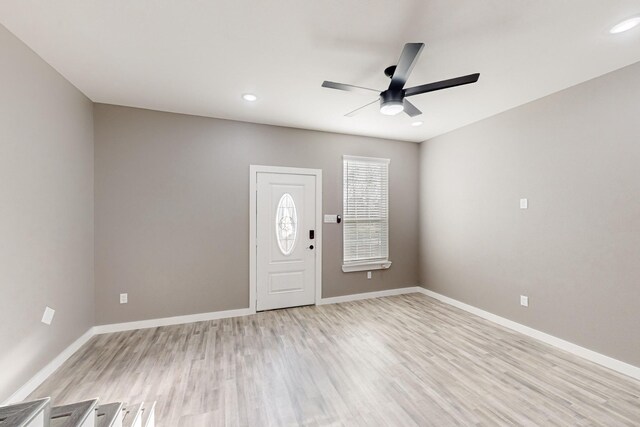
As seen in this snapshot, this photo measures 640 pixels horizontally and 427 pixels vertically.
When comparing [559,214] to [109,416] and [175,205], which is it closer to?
[109,416]

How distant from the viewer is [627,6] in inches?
70.5

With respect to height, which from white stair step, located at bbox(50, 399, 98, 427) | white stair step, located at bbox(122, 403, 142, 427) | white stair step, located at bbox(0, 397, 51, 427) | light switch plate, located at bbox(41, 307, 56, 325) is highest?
white stair step, located at bbox(0, 397, 51, 427)

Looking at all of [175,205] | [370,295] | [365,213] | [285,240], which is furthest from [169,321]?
[365,213]

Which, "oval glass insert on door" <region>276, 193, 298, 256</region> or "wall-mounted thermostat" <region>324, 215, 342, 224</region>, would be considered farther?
"wall-mounted thermostat" <region>324, 215, 342, 224</region>

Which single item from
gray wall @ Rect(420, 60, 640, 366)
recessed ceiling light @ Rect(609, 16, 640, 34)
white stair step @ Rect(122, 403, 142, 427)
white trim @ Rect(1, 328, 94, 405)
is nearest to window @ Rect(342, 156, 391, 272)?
gray wall @ Rect(420, 60, 640, 366)

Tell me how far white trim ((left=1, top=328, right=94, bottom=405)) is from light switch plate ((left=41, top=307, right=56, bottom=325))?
1.24ft

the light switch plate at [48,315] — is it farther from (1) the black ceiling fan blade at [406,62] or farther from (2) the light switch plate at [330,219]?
(1) the black ceiling fan blade at [406,62]

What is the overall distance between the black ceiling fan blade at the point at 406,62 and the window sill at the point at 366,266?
9.88 feet

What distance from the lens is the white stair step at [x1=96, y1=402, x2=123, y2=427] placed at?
1.28m

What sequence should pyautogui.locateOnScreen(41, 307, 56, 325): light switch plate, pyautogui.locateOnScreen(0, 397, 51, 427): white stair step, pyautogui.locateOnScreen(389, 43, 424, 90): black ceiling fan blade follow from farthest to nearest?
pyautogui.locateOnScreen(41, 307, 56, 325): light switch plate < pyautogui.locateOnScreen(389, 43, 424, 90): black ceiling fan blade < pyautogui.locateOnScreen(0, 397, 51, 427): white stair step

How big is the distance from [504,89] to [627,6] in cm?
118

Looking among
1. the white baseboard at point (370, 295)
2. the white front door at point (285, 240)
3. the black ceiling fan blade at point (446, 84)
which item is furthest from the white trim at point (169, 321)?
the black ceiling fan blade at point (446, 84)

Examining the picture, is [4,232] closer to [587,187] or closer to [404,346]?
[404,346]

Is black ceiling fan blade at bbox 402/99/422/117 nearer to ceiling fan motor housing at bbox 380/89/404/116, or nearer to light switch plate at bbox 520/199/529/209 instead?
ceiling fan motor housing at bbox 380/89/404/116
